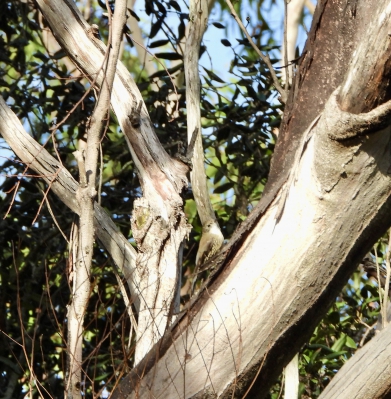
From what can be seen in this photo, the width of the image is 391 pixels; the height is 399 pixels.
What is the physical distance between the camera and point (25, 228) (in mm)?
4082

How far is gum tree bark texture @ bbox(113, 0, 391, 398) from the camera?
1.42 meters

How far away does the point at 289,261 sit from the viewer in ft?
4.96

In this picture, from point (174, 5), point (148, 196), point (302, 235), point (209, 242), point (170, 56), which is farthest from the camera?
point (174, 5)

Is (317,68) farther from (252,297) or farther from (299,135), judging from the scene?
(252,297)

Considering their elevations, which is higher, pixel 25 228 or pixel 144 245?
pixel 25 228

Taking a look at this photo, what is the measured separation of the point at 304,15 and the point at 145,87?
4.13 meters

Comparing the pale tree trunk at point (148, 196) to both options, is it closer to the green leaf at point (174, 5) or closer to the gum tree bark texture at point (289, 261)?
the gum tree bark texture at point (289, 261)

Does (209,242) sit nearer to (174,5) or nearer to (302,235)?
(302,235)

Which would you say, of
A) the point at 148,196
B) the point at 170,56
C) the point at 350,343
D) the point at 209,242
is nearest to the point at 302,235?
the point at 148,196

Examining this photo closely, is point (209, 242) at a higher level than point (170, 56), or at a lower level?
lower

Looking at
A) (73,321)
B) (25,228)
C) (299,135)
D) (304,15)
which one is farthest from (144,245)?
(304,15)

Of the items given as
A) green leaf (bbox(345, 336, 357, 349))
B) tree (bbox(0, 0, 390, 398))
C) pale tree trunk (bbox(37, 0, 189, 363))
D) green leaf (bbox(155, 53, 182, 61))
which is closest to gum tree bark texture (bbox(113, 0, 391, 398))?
tree (bbox(0, 0, 390, 398))

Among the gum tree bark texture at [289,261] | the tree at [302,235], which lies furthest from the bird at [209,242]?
the gum tree bark texture at [289,261]

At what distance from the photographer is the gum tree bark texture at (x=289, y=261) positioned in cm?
142
